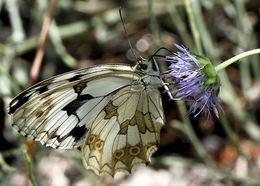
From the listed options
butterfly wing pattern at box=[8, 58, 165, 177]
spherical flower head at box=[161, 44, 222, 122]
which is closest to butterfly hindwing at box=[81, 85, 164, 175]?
butterfly wing pattern at box=[8, 58, 165, 177]

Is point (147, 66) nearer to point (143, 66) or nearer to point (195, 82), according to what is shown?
point (143, 66)

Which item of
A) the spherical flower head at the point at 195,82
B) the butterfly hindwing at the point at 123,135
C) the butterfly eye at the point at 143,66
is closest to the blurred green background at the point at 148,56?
the butterfly hindwing at the point at 123,135

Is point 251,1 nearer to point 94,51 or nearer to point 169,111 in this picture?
point 169,111

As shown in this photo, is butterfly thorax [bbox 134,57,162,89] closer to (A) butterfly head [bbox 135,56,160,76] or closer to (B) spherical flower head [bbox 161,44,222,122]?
(A) butterfly head [bbox 135,56,160,76]

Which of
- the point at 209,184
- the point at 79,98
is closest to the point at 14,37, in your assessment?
the point at 79,98

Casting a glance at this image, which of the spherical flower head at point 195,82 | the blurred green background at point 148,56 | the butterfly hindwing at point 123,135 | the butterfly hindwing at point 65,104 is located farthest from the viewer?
the blurred green background at point 148,56

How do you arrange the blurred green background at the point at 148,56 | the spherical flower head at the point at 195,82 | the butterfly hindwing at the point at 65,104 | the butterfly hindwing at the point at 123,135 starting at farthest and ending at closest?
the blurred green background at the point at 148,56 → the butterfly hindwing at the point at 123,135 → the butterfly hindwing at the point at 65,104 → the spherical flower head at the point at 195,82

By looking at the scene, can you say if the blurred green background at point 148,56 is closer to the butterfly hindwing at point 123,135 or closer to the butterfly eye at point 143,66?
the butterfly hindwing at point 123,135
